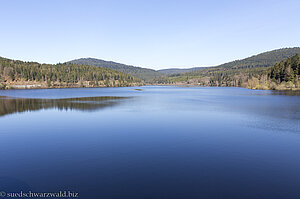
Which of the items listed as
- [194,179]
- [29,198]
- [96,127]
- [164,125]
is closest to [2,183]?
[29,198]

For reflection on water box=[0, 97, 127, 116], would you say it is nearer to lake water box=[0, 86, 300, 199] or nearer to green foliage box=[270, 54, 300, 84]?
lake water box=[0, 86, 300, 199]

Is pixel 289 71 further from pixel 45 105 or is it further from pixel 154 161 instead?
pixel 154 161

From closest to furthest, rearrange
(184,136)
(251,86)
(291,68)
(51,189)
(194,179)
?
(51,189), (194,179), (184,136), (291,68), (251,86)

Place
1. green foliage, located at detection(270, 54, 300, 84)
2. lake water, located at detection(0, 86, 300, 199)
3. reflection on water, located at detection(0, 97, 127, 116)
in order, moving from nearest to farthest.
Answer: lake water, located at detection(0, 86, 300, 199), reflection on water, located at detection(0, 97, 127, 116), green foliage, located at detection(270, 54, 300, 84)

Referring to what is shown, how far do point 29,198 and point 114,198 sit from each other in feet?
13.6

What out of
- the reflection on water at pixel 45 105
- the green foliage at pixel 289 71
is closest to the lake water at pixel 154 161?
the reflection on water at pixel 45 105

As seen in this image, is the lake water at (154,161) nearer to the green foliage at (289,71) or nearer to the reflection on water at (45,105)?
the reflection on water at (45,105)

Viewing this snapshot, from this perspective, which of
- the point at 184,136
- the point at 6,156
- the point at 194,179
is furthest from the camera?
the point at 184,136

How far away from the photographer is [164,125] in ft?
88.5

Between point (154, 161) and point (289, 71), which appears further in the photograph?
point (289, 71)

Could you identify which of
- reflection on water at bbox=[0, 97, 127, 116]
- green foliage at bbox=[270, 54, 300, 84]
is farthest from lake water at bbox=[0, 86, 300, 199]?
green foliage at bbox=[270, 54, 300, 84]

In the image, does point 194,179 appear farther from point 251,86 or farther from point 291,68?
point 251,86

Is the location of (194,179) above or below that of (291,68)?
below

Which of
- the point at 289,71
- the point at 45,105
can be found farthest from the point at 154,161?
the point at 289,71
